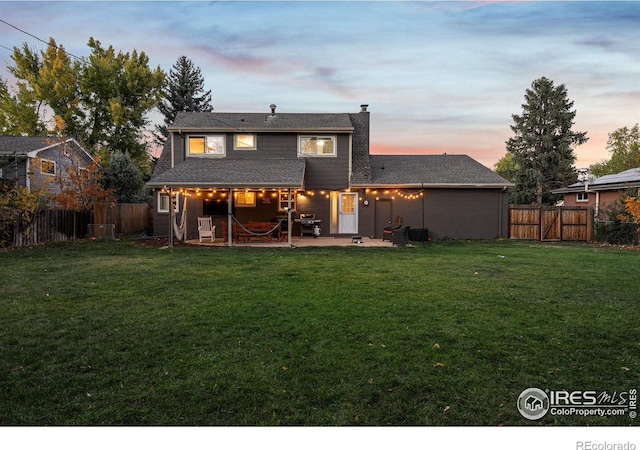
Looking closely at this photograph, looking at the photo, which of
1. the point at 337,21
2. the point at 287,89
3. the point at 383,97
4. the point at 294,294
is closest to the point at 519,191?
the point at 383,97

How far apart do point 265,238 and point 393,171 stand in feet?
24.0

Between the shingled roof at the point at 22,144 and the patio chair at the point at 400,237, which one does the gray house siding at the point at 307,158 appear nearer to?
the patio chair at the point at 400,237

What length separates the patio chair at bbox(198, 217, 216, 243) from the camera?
14703 millimetres

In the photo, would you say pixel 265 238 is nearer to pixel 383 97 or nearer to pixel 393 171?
pixel 393 171

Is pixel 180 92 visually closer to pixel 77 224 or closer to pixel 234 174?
pixel 77 224

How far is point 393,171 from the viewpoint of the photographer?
18.2 metres

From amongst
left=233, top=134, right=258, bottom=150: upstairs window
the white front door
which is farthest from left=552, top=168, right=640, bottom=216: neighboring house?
left=233, top=134, right=258, bottom=150: upstairs window

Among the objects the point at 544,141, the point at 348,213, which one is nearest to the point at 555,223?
the point at 348,213

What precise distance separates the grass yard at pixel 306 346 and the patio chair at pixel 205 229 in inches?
261

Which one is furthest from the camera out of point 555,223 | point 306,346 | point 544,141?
point 544,141

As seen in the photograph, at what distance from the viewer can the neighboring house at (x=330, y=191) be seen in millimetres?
16969

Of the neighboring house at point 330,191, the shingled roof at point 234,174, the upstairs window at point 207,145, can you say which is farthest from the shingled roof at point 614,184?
the upstairs window at point 207,145

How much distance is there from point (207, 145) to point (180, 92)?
59.5ft

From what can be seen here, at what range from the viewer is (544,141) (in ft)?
89.4
